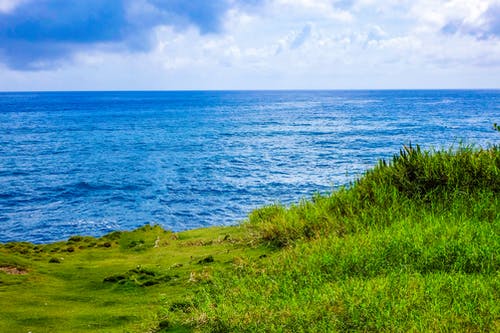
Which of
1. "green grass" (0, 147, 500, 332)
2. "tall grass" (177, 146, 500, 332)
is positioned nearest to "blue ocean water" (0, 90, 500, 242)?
"tall grass" (177, 146, 500, 332)

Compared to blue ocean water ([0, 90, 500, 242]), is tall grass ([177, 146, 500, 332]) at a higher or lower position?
higher

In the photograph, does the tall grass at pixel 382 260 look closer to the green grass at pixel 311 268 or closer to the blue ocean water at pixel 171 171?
the green grass at pixel 311 268

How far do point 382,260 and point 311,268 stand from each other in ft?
3.40

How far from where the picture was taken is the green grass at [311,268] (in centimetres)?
545

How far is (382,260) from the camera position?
22.6ft

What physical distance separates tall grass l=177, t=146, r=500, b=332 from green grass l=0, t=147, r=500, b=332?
0.07ft

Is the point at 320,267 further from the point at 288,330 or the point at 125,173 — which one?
the point at 125,173

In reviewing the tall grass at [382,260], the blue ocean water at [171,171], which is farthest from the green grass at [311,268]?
the blue ocean water at [171,171]

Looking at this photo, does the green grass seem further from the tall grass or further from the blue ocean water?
the blue ocean water

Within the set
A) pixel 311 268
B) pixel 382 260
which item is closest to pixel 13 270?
pixel 311 268

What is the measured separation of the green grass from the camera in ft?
17.9

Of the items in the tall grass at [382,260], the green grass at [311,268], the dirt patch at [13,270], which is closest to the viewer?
the tall grass at [382,260]

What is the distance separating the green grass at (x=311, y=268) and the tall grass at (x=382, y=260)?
0.02m

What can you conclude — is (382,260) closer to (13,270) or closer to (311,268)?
(311,268)
